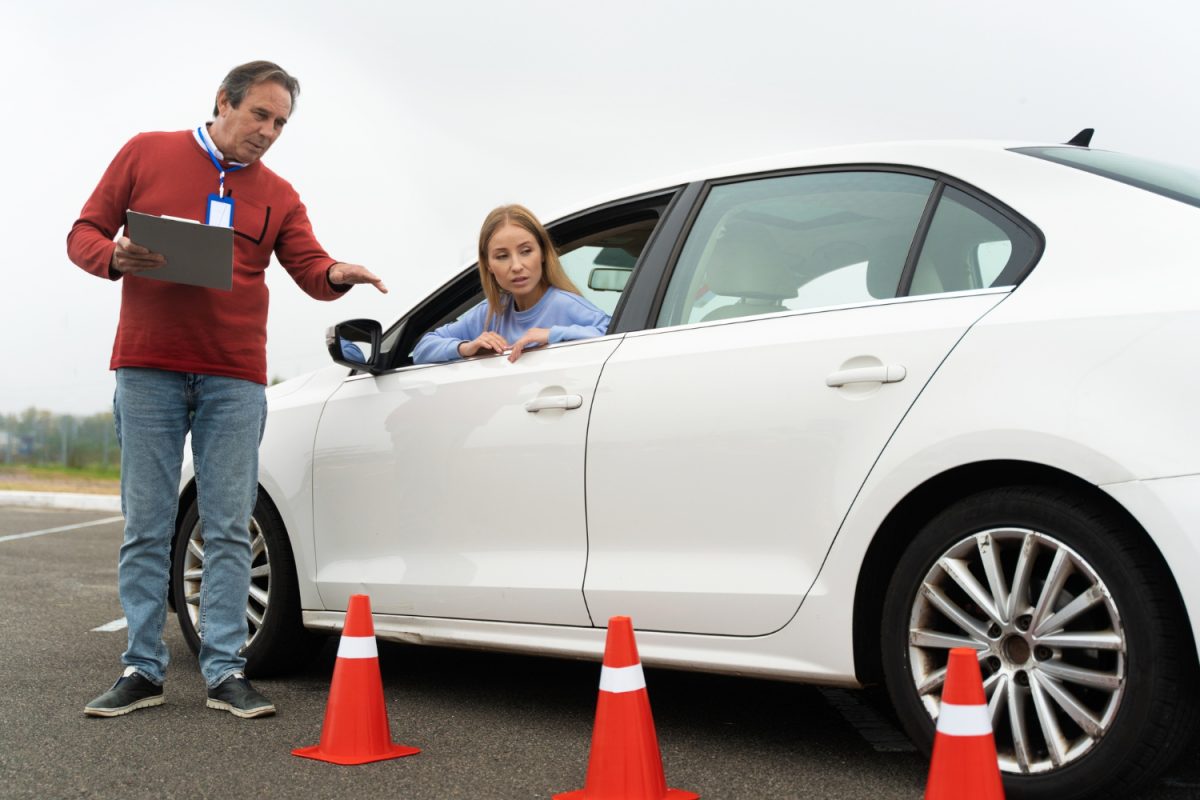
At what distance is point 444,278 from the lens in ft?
13.8

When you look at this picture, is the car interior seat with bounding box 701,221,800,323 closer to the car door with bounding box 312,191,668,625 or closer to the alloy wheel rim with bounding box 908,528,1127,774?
the car door with bounding box 312,191,668,625

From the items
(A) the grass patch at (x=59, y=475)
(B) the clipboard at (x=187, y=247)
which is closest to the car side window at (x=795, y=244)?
(B) the clipboard at (x=187, y=247)

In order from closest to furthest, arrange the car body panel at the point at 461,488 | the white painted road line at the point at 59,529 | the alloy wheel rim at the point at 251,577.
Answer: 1. the car body panel at the point at 461,488
2. the alloy wheel rim at the point at 251,577
3. the white painted road line at the point at 59,529

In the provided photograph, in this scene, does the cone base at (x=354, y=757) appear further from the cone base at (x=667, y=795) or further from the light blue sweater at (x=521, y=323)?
the light blue sweater at (x=521, y=323)

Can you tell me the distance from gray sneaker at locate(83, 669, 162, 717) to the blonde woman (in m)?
1.33

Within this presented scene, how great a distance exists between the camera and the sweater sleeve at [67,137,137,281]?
12.6 ft

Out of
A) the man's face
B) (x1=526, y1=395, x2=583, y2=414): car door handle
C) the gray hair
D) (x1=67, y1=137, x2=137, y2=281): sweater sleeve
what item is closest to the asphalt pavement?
(x1=526, y1=395, x2=583, y2=414): car door handle

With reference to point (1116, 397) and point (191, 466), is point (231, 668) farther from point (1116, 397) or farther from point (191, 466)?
point (1116, 397)

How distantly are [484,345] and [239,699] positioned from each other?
4.36 ft

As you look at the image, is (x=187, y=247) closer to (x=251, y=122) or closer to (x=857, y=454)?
(x=251, y=122)

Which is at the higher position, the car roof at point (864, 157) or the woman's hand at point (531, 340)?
the car roof at point (864, 157)

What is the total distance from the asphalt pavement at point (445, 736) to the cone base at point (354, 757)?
0.04 m

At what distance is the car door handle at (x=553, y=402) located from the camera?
3.41 meters

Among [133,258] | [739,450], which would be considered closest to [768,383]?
[739,450]
